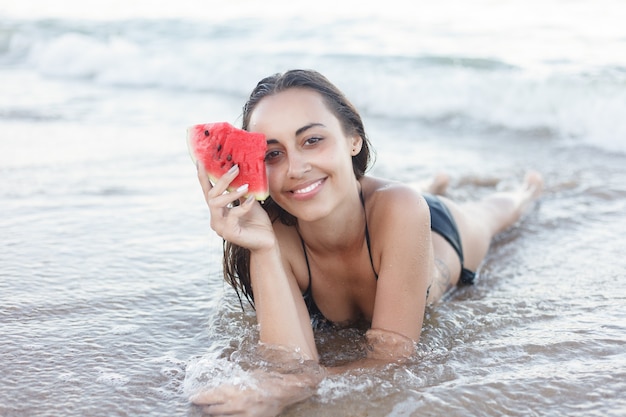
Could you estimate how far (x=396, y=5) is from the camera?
19922 millimetres

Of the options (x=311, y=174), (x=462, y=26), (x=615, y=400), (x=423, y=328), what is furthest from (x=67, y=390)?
(x=462, y=26)

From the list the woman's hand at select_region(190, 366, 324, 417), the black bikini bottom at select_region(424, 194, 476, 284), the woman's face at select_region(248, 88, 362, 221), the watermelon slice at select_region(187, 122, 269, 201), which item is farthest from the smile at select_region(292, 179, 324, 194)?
the black bikini bottom at select_region(424, 194, 476, 284)

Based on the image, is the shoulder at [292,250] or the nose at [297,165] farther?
the shoulder at [292,250]

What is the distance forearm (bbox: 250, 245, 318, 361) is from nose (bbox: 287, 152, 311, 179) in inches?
17.4

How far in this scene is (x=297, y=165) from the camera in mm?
3719

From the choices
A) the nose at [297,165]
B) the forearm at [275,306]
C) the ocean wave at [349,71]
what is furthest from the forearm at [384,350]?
the ocean wave at [349,71]

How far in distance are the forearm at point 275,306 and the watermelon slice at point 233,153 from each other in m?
0.39

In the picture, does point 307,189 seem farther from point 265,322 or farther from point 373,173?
point 373,173

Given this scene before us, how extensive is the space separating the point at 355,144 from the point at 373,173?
411cm

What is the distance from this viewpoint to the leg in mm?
5866

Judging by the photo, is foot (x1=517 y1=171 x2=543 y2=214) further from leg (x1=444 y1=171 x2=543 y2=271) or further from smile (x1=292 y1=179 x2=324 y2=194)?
smile (x1=292 y1=179 x2=324 y2=194)

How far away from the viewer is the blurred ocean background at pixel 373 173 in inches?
144

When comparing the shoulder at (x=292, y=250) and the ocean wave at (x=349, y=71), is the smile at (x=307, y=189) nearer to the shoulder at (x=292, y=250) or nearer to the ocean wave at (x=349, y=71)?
the shoulder at (x=292, y=250)

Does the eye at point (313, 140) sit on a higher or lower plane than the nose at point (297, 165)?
higher
